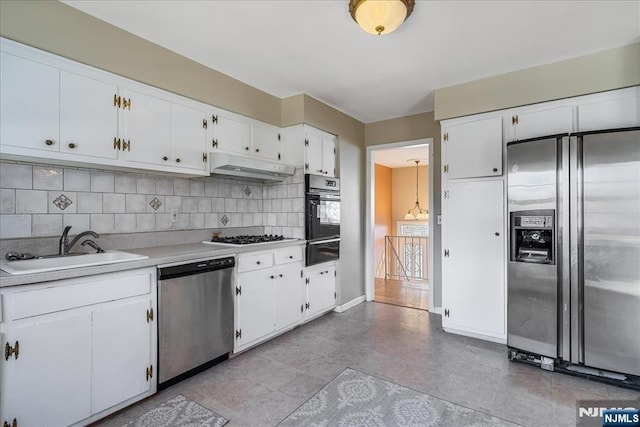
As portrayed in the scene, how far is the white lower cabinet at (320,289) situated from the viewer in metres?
3.57

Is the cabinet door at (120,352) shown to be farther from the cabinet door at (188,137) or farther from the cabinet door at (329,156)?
the cabinet door at (329,156)

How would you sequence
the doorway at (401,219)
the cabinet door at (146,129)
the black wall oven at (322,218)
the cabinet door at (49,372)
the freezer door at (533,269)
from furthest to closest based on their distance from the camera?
the doorway at (401,219), the black wall oven at (322,218), the freezer door at (533,269), the cabinet door at (146,129), the cabinet door at (49,372)

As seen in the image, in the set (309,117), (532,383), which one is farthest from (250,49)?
(532,383)

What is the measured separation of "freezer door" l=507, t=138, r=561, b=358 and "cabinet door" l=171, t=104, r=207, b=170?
2.75 m

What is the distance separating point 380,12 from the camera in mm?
1894

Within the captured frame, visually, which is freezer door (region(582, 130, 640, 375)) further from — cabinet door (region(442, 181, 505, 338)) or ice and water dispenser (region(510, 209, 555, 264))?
cabinet door (region(442, 181, 505, 338))

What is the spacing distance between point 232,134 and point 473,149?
8.12ft

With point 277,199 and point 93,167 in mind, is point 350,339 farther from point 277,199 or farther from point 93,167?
point 93,167

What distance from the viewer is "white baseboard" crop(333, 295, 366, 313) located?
4.08 meters

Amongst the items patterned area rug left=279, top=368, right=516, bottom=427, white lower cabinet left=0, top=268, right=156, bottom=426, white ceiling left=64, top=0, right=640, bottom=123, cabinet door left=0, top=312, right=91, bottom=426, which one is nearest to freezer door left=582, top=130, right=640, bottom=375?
white ceiling left=64, top=0, right=640, bottom=123

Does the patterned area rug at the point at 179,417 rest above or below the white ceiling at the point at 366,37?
below

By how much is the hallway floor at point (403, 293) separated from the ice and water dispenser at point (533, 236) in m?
1.86

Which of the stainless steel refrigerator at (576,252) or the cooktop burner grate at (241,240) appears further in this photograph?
the cooktop burner grate at (241,240)

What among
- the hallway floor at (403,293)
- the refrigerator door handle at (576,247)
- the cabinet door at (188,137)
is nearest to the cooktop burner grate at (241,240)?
the cabinet door at (188,137)
